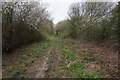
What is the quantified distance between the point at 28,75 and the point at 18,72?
0.63 metres

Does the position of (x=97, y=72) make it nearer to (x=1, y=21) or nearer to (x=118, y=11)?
(x=118, y=11)

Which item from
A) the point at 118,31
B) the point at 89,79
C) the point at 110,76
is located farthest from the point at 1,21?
the point at 118,31

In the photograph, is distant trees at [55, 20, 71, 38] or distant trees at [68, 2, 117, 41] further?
distant trees at [55, 20, 71, 38]

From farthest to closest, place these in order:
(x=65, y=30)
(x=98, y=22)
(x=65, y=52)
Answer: (x=65, y=30), (x=98, y=22), (x=65, y=52)

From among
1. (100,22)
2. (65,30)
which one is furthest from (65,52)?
(65,30)

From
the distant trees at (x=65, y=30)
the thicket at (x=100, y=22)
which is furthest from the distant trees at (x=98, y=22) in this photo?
the distant trees at (x=65, y=30)

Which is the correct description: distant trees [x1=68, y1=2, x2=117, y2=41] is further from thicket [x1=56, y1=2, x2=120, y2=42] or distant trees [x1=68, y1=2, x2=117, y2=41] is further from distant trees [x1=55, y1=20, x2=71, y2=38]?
distant trees [x1=55, y1=20, x2=71, y2=38]

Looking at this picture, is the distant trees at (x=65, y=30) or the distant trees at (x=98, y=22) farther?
the distant trees at (x=65, y=30)

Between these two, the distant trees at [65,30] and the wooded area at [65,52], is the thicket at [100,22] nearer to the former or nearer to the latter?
the wooded area at [65,52]

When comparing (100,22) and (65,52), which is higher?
(100,22)

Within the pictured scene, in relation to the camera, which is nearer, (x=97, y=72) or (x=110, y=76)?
(x=110, y=76)

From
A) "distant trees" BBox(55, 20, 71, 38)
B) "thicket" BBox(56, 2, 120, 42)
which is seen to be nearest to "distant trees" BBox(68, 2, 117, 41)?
"thicket" BBox(56, 2, 120, 42)

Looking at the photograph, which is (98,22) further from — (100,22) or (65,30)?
(65,30)

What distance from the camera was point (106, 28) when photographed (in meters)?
7.10
